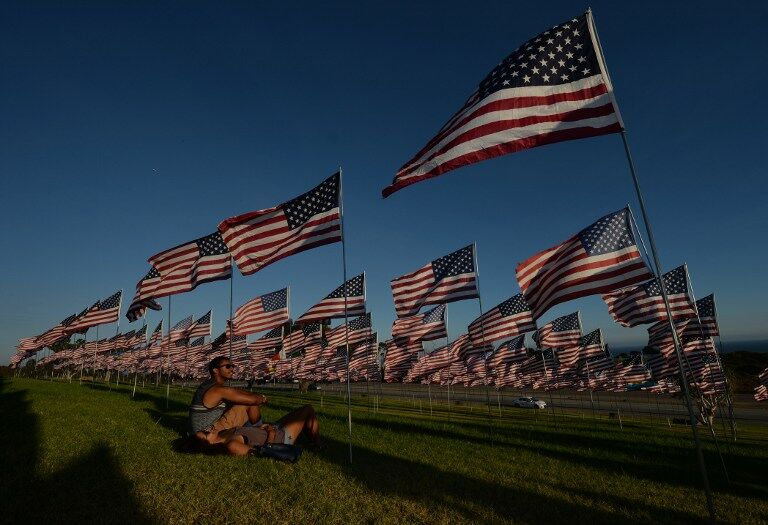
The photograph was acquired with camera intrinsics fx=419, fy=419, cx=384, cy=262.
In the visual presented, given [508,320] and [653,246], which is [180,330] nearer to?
[508,320]

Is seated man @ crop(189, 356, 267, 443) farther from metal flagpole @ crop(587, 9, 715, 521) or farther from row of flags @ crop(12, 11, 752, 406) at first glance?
metal flagpole @ crop(587, 9, 715, 521)

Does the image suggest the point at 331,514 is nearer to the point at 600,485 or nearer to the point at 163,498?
the point at 163,498

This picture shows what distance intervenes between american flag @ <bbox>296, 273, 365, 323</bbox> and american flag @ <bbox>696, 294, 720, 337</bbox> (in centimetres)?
1804

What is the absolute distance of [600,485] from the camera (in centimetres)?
661

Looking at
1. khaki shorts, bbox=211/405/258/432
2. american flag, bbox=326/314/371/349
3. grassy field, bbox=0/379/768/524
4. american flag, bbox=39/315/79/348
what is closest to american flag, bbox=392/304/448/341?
american flag, bbox=326/314/371/349

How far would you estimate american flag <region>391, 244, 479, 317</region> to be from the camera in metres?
17.3

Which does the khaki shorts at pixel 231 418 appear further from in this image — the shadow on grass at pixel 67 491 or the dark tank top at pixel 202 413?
the shadow on grass at pixel 67 491

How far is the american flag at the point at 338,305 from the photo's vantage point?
20000 mm

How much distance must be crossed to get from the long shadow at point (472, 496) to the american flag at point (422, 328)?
60.4 ft

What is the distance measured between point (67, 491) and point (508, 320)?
18796mm

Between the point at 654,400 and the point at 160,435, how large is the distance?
67740mm

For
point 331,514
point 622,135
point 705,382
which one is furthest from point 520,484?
point 705,382

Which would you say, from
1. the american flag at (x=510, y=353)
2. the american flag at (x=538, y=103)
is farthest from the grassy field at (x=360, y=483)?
the american flag at (x=510, y=353)

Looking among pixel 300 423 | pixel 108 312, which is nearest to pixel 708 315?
pixel 300 423
